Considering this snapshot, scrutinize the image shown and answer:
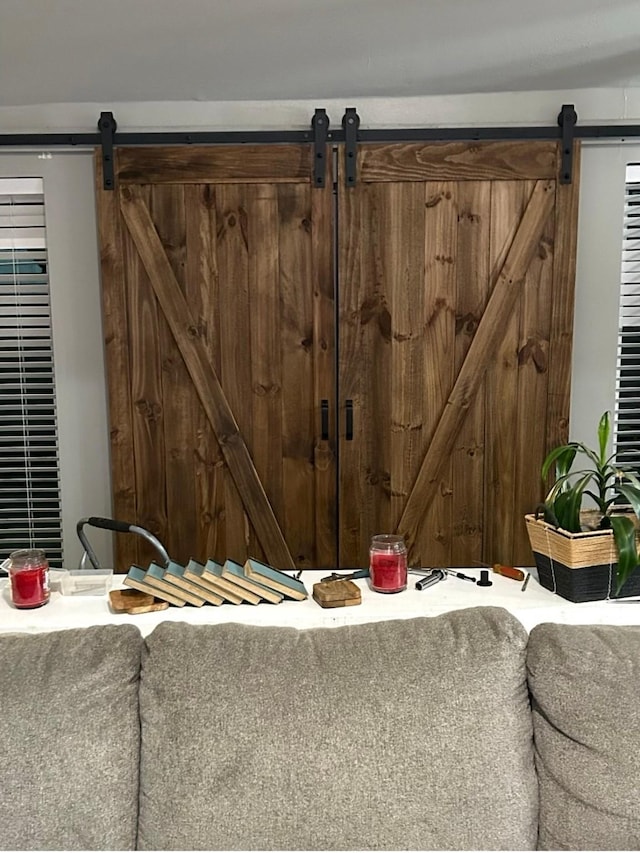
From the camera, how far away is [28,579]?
6.38ft

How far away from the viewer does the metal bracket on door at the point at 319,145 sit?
3.35m

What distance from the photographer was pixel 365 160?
336 cm

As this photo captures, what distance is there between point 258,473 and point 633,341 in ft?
5.73

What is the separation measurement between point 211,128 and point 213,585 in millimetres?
2212

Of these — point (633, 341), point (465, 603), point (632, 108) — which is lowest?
point (465, 603)

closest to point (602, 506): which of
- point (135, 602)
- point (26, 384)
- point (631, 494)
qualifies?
point (631, 494)

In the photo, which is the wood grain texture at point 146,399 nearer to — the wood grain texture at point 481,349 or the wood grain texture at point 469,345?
the wood grain texture at point 481,349

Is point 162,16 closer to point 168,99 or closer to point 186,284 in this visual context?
point 168,99

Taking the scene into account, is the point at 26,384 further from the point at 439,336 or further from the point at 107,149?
the point at 439,336

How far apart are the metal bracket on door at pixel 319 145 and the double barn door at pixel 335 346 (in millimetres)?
45

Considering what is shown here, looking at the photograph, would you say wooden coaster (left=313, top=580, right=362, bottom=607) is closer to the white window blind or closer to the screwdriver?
the screwdriver

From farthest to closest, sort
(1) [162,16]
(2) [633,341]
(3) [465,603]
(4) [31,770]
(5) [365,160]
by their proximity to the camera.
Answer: (2) [633,341] → (5) [365,160] → (1) [162,16] → (3) [465,603] → (4) [31,770]

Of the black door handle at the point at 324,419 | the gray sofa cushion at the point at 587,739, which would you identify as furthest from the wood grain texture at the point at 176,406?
the gray sofa cushion at the point at 587,739

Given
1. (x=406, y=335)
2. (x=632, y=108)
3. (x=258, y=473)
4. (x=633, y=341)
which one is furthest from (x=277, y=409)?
(x=632, y=108)
